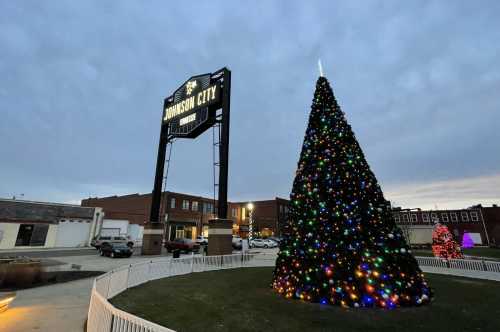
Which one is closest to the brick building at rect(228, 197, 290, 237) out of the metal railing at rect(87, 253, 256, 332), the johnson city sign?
the johnson city sign

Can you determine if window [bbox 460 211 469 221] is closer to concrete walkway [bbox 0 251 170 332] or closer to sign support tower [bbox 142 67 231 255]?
sign support tower [bbox 142 67 231 255]

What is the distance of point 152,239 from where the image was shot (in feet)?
Result: 75.9

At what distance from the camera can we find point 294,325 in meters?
5.38

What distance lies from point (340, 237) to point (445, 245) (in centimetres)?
1362

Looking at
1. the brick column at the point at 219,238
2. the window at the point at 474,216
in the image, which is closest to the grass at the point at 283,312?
the brick column at the point at 219,238

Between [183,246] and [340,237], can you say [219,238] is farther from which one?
[183,246]

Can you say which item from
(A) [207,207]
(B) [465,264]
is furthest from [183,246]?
(B) [465,264]

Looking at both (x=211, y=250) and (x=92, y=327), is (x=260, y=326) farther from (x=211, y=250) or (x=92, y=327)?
(x=211, y=250)

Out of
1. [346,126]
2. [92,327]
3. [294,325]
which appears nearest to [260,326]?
[294,325]

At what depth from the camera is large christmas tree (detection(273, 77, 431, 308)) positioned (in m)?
6.68

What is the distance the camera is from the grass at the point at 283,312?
5336mm

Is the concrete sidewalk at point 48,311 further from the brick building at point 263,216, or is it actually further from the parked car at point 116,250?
the brick building at point 263,216

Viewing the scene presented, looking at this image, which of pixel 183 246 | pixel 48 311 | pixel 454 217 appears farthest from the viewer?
pixel 454 217

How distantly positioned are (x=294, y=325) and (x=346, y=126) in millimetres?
6395
